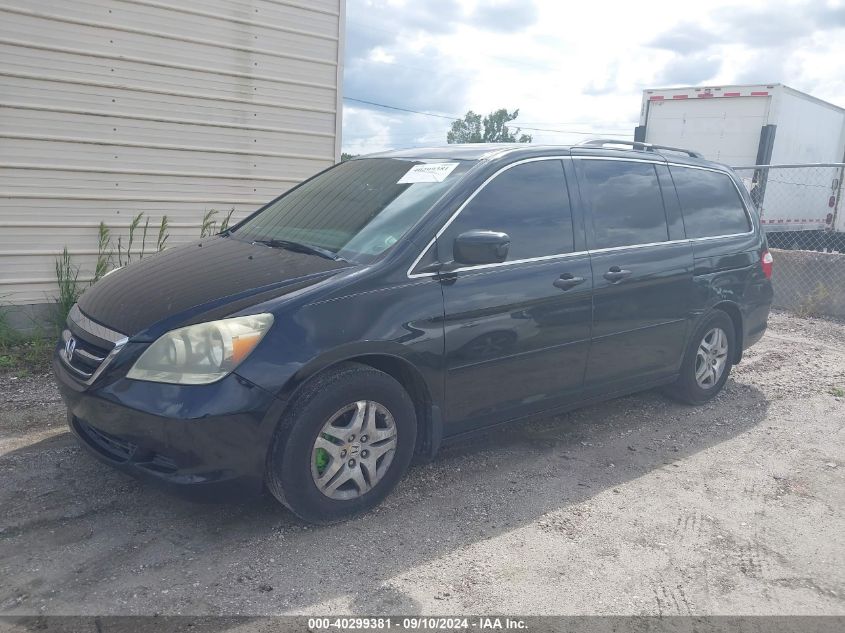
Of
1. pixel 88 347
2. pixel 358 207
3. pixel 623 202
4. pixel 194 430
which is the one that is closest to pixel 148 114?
pixel 358 207

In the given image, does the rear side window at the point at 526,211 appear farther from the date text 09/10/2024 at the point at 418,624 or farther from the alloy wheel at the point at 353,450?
the date text 09/10/2024 at the point at 418,624

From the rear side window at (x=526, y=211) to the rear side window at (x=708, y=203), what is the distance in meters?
1.31

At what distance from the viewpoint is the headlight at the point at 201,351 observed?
3.17 m

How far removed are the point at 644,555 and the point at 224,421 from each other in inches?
80.1

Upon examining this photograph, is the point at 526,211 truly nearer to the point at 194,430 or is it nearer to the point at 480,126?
the point at 194,430

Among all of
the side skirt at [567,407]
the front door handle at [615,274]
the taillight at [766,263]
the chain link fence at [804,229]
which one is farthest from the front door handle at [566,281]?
the chain link fence at [804,229]

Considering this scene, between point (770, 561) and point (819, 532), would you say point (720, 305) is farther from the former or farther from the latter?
point (770, 561)

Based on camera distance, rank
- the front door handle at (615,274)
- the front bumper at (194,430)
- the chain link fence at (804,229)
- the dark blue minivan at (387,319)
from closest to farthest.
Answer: the front bumper at (194,430)
the dark blue minivan at (387,319)
the front door handle at (615,274)
the chain link fence at (804,229)

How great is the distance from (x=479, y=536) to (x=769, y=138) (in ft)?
34.9

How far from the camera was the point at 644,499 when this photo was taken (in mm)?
4047

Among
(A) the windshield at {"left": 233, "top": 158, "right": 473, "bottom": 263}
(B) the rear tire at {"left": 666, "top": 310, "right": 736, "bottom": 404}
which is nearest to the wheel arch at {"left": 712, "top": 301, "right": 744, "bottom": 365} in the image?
(B) the rear tire at {"left": 666, "top": 310, "right": 736, "bottom": 404}

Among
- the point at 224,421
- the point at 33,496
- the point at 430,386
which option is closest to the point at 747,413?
the point at 430,386

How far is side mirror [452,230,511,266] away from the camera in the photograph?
373cm

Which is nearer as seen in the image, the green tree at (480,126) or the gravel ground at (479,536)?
the gravel ground at (479,536)
